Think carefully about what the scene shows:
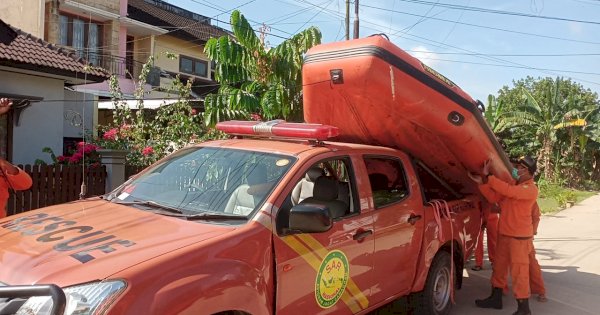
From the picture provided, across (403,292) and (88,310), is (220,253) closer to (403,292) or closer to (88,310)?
(88,310)

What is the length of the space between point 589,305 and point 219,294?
484 centimetres

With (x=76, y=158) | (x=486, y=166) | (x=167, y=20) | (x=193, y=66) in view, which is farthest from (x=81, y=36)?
(x=486, y=166)

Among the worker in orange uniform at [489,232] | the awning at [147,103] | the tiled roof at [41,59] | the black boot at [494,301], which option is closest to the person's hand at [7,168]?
the black boot at [494,301]

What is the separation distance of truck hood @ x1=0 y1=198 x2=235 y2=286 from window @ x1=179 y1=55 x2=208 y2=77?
2331cm

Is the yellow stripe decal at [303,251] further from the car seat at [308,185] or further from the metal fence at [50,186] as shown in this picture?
the metal fence at [50,186]

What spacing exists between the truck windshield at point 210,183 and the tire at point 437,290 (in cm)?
215

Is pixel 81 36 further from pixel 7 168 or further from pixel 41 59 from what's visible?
pixel 7 168

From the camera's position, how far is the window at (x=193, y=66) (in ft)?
85.0

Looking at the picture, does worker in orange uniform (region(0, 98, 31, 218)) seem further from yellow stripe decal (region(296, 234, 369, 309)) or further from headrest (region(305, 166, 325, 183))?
yellow stripe decal (region(296, 234, 369, 309))

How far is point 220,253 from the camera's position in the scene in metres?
2.74

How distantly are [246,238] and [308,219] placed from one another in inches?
15.7

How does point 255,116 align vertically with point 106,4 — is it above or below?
below

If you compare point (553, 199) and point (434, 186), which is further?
point (553, 199)

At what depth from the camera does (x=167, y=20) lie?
25.7 meters
